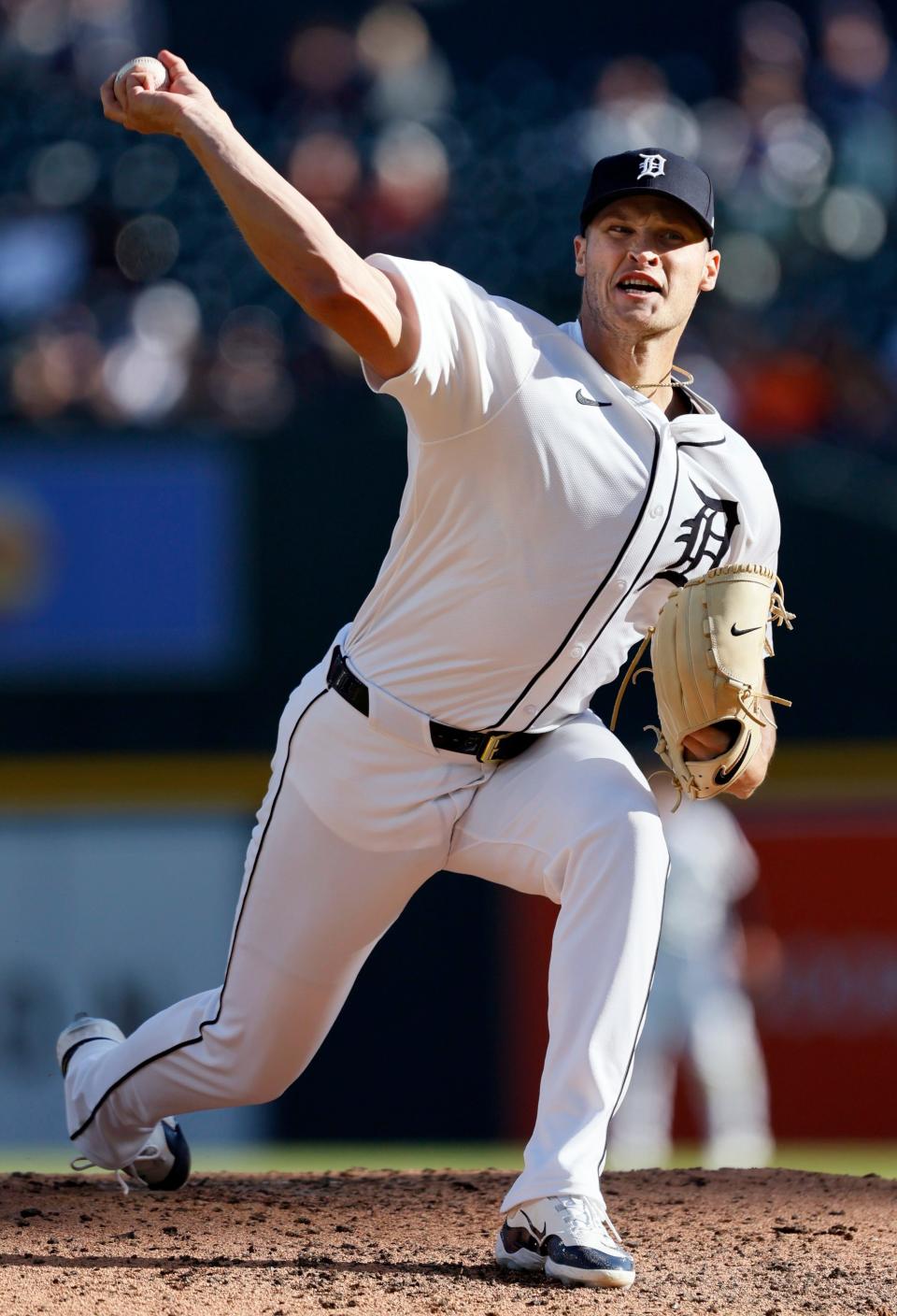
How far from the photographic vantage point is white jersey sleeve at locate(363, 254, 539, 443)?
2.86 m

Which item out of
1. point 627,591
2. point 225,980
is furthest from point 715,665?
point 225,980

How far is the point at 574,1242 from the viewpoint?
2.85 meters

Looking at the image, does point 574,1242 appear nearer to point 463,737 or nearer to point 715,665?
point 463,737

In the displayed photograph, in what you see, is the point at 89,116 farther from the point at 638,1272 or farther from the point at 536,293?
the point at 638,1272

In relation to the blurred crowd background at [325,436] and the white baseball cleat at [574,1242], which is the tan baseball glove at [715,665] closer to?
the white baseball cleat at [574,1242]

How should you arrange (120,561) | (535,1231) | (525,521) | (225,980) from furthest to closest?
(120,561), (225,980), (525,521), (535,1231)

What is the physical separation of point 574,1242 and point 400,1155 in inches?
185

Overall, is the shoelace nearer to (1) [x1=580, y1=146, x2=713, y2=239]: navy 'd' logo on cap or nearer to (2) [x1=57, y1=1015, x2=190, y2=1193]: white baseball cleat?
(2) [x1=57, y1=1015, x2=190, y2=1193]: white baseball cleat

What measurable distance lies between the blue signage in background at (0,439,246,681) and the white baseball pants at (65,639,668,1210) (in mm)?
4194

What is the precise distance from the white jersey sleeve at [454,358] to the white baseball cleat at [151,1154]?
1469 mm

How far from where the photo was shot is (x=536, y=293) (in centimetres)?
851

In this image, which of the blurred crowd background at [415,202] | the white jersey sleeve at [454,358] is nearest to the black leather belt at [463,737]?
the white jersey sleeve at [454,358]

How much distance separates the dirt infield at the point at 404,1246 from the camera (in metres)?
2.82

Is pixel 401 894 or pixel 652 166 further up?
pixel 652 166
